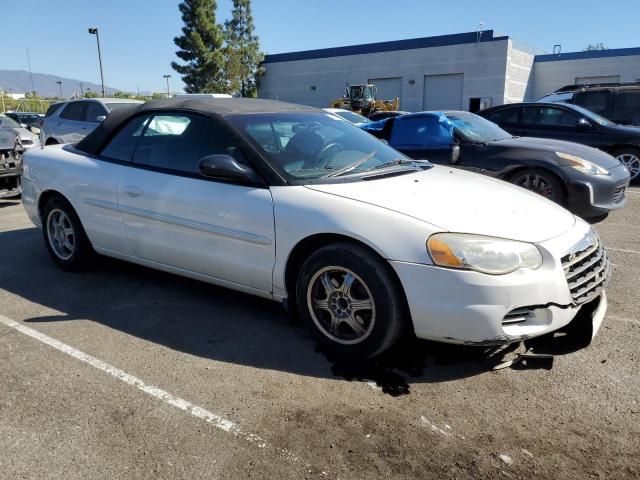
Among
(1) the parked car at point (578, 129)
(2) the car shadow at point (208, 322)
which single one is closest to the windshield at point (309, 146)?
(2) the car shadow at point (208, 322)

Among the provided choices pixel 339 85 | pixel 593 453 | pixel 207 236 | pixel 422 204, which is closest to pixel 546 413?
pixel 593 453

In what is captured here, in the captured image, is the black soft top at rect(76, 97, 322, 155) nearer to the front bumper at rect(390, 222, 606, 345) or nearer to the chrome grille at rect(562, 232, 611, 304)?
the front bumper at rect(390, 222, 606, 345)

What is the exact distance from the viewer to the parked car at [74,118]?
443 inches

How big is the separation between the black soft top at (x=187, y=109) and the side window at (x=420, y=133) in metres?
3.17

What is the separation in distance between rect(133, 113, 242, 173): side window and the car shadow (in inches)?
41.8

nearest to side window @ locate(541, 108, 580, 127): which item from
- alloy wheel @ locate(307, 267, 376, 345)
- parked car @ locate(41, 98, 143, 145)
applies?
alloy wheel @ locate(307, 267, 376, 345)

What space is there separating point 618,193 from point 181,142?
5208 mm

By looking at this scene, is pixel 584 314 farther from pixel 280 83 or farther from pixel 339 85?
pixel 280 83

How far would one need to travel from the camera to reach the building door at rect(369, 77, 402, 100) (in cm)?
3875

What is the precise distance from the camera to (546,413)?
2.60 meters

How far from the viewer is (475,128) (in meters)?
7.32

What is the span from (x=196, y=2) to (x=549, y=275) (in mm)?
44375

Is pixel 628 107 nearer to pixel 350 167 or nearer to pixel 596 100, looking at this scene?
pixel 596 100

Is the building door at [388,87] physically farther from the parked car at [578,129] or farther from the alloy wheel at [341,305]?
the alloy wheel at [341,305]
